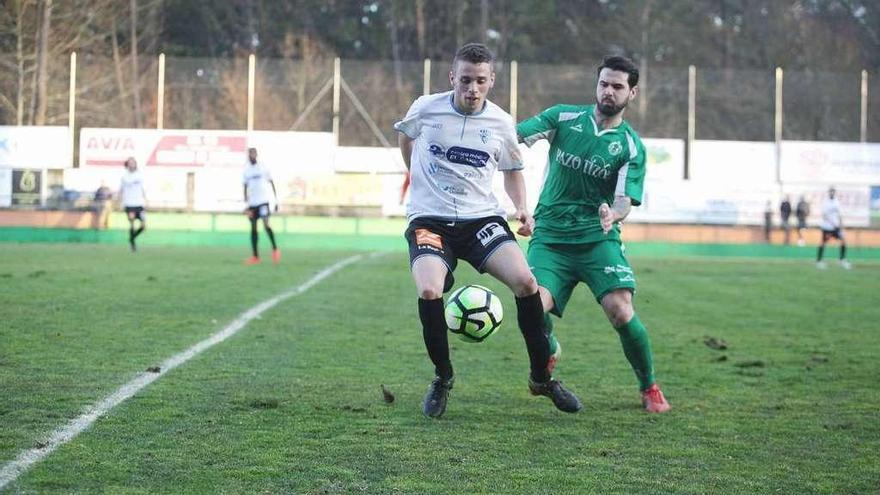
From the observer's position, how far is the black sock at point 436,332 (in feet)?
20.6

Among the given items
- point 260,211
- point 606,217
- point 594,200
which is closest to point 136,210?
point 260,211

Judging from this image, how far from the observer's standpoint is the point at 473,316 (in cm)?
630

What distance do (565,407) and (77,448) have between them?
250 centimetres

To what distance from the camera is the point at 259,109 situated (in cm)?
4047

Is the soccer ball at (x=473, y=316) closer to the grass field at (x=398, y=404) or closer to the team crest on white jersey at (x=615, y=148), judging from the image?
the grass field at (x=398, y=404)

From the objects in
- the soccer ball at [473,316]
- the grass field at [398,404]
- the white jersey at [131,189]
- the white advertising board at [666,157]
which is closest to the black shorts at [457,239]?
the soccer ball at [473,316]

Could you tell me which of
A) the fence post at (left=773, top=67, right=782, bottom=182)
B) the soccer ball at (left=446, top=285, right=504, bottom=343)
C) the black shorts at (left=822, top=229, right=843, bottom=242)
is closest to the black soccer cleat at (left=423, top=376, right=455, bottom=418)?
the soccer ball at (left=446, top=285, right=504, bottom=343)

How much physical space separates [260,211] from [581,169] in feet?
47.2

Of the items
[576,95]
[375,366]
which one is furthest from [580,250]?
[576,95]

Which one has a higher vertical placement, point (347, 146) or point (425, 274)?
point (347, 146)

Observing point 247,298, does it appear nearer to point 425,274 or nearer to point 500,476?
point 425,274

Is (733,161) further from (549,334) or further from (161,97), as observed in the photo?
(549,334)

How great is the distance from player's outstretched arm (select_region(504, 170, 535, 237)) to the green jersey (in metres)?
0.20

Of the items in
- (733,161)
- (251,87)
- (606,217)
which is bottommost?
(606,217)
